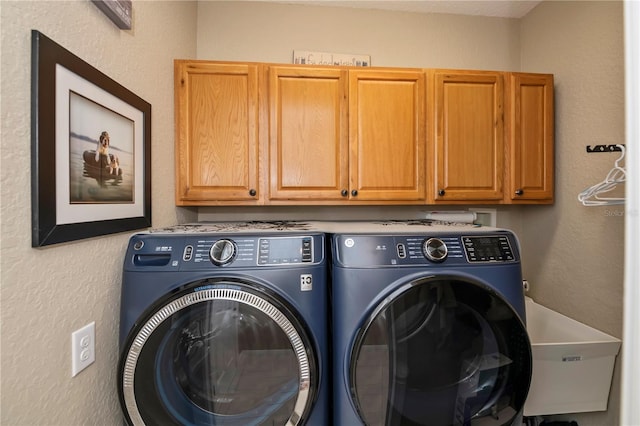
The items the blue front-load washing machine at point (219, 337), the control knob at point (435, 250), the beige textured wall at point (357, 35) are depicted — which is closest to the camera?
the blue front-load washing machine at point (219, 337)

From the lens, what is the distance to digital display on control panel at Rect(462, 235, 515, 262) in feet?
3.64

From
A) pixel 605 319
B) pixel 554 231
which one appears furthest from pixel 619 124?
pixel 605 319

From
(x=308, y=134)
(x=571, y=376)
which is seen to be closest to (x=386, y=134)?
(x=308, y=134)

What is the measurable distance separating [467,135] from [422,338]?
1.29 metres

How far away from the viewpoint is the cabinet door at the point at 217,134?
1577 mm

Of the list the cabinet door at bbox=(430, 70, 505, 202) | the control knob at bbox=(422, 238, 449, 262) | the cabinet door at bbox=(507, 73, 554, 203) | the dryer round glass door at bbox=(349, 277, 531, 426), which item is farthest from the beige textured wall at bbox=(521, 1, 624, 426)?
the control knob at bbox=(422, 238, 449, 262)

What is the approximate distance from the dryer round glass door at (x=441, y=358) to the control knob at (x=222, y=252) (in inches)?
22.4

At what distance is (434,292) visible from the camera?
1044 mm

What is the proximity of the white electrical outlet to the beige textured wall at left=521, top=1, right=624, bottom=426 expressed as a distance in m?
2.35

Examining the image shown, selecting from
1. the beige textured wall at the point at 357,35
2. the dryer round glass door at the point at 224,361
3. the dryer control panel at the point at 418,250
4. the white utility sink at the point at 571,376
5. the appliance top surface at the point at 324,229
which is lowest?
the white utility sink at the point at 571,376

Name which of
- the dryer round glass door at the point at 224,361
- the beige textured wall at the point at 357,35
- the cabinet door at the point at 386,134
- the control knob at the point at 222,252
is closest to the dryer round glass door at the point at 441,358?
the dryer round glass door at the point at 224,361

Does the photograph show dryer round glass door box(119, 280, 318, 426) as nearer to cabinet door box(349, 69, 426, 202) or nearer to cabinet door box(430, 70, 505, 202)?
cabinet door box(349, 69, 426, 202)

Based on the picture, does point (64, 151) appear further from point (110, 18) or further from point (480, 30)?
point (480, 30)

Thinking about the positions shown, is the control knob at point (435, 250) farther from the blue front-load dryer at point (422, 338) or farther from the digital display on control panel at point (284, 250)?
the digital display on control panel at point (284, 250)
